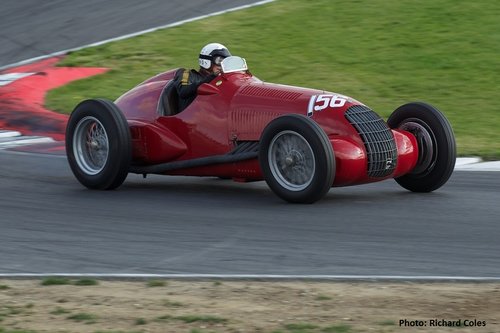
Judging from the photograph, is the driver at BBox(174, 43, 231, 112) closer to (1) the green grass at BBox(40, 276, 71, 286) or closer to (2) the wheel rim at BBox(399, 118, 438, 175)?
(2) the wheel rim at BBox(399, 118, 438, 175)

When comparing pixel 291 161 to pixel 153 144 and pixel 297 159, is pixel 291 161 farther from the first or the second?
pixel 153 144

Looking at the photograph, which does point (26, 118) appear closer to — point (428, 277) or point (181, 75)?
point (181, 75)

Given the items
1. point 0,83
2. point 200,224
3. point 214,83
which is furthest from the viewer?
point 0,83

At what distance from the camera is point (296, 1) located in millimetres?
20922

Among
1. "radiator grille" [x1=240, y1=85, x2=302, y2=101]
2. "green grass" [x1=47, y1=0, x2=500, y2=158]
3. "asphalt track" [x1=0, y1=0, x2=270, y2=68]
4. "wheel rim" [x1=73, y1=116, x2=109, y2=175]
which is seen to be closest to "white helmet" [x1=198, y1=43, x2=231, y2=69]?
"radiator grille" [x1=240, y1=85, x2=302, y2=101]

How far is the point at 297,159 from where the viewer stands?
372 inches

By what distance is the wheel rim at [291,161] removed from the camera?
9.38 m

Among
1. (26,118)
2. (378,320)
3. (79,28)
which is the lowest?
(378,320)

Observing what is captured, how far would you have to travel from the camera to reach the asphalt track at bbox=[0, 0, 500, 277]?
7.62m

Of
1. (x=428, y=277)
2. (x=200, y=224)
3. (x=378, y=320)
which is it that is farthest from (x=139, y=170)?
(x=378, y=320)

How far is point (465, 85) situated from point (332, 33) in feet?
10.7

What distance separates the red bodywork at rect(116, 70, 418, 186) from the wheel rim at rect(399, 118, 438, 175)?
0.38 ft

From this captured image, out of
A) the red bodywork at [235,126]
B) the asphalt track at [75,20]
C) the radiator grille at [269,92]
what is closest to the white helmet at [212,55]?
the red bodywork at [235,126]

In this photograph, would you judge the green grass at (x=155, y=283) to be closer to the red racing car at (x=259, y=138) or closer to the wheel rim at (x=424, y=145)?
the red racing car at (x=259, y=138)
